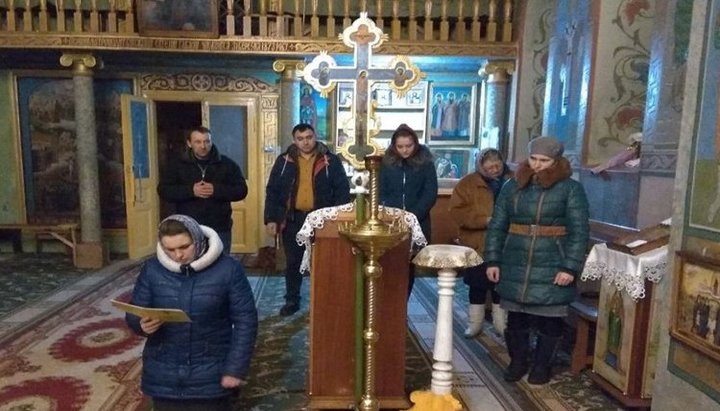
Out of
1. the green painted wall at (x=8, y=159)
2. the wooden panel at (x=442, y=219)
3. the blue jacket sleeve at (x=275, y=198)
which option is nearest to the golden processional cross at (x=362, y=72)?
the blue jacket sleeve at (x=275, y=198)

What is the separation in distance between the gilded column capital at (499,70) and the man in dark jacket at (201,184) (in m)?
3.77

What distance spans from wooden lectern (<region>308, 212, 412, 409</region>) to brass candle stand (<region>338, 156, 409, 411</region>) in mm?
277

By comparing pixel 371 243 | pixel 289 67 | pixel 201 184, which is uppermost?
pixel 289 67

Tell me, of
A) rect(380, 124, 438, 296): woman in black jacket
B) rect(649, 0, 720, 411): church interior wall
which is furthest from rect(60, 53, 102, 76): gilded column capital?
rect(649, 0, 720, 411): church interior wall

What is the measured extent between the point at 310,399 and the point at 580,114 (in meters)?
3.13

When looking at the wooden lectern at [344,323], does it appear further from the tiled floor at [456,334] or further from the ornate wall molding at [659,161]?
the ornate wall molding at [659,161]

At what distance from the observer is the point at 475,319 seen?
3.95m

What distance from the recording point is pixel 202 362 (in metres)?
2.19

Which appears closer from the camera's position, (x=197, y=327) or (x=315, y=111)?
(x=197, y=327)

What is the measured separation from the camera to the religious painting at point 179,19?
233 inches

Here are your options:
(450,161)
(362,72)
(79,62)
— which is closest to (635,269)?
(362,72)

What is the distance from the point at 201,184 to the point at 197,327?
164cm

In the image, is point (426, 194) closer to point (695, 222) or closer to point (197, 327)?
point (695, 222)

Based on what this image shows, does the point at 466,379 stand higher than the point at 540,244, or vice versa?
the point at 540,244
